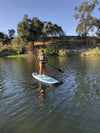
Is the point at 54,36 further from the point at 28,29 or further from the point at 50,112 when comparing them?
the point at 50,112

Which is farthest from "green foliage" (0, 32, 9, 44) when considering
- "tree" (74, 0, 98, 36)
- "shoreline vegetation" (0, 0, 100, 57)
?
"tree" (74, 0, 98, 36)

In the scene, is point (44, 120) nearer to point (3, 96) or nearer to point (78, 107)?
point (78, 107)

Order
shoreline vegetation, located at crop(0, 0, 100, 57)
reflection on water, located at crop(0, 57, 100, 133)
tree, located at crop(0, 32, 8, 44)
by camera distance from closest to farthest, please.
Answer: reflection on water, located at crop(0, 57, 100, 133), shoreline vegetation, located at crop(0, 0, 100, 57), tree, located at crop(0, 32, 8, 44)

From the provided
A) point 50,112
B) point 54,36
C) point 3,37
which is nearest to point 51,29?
point 54,36

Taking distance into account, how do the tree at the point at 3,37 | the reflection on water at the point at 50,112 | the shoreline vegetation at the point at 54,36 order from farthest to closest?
1. the tree at the point at 3,37
2. the shoreline vegetation at the point at 54,36
3. the reflection on water at the point at 50,112

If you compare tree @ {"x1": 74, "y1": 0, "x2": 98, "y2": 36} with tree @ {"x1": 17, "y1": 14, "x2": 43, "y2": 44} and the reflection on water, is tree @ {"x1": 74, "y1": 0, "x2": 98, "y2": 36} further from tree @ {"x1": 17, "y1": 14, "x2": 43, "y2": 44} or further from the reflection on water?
the reflection on water

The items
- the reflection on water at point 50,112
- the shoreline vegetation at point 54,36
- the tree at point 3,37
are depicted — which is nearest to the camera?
the reflection on water at point 50,112

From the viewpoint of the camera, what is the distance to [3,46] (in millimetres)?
73812

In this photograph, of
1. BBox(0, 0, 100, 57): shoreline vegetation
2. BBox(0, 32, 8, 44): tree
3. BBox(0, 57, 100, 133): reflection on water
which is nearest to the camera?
BBox(0, 57, 100, 133): reflection on water

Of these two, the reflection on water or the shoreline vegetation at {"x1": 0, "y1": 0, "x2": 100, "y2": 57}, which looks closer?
the reflection on water

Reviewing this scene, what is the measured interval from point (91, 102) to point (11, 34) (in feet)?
282

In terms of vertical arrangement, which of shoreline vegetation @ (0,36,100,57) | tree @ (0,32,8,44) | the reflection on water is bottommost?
the reflection on water

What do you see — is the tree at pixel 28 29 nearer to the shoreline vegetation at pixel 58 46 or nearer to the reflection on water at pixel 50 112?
the shoreline vegetation at pixel 58 46

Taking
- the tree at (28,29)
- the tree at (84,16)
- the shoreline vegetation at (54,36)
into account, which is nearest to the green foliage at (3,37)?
the shoreline vegetation at (54,36)
